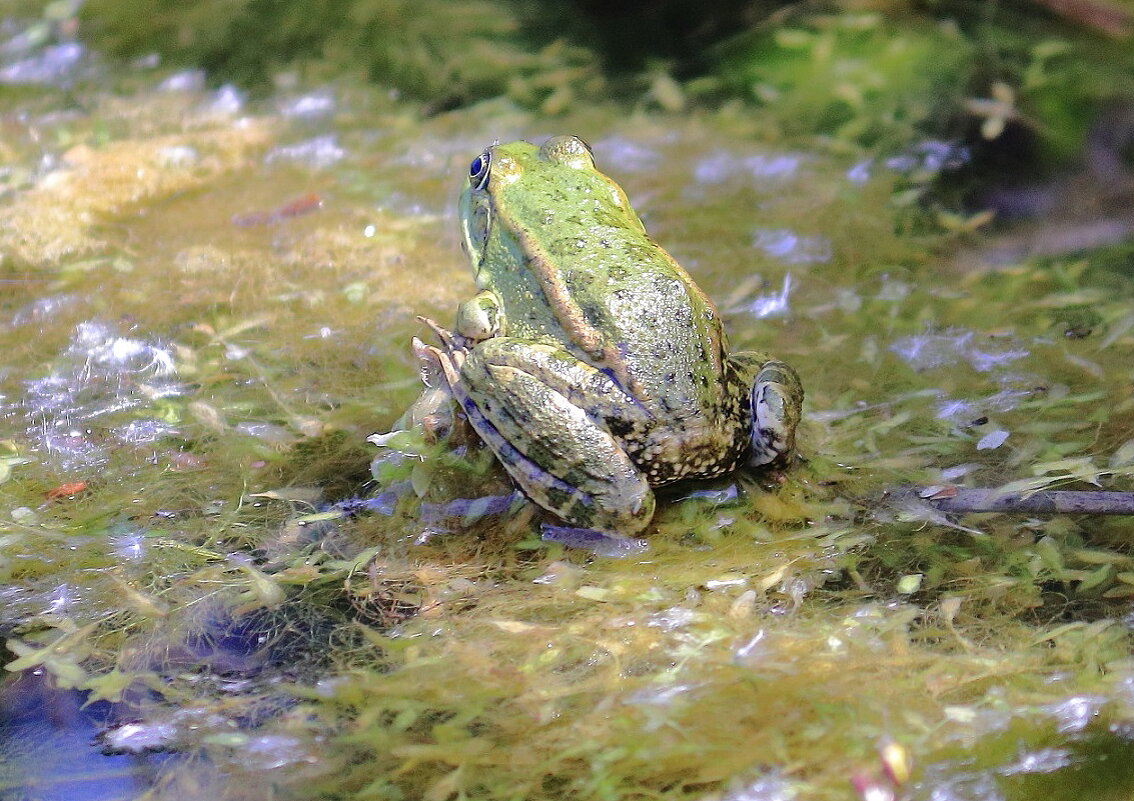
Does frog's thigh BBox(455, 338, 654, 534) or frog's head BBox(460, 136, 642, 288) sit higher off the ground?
frog's head BBox(460, 136, 642, 288)

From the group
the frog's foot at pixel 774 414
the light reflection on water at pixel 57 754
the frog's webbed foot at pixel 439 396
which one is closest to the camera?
the light reflection on water at pixel 57 754

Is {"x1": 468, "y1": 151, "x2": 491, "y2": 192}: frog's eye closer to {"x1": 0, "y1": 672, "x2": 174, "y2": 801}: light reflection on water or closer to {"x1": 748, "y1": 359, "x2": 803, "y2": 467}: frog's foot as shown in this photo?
{"x1": 748, "y1": 359, "x2": 803, "y2": 467}: frog's foot

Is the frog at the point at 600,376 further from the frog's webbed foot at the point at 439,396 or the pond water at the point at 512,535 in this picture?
the pond water at the point at 512,535

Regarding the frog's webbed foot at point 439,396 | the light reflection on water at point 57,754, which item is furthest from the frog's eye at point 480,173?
the light reflection on water at point 57,754

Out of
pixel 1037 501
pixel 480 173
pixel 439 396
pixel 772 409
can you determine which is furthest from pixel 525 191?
pixel 1037 501

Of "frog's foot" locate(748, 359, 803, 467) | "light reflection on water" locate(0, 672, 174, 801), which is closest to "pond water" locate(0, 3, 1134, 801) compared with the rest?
"light reflection on water" locate(0, 672, 174, 801)
